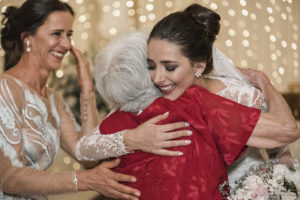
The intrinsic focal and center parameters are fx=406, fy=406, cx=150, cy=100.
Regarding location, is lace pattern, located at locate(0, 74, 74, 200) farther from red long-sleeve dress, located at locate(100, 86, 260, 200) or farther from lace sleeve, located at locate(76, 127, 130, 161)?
red long-sleeve dress, located at locate(100, 86, 260, 200)


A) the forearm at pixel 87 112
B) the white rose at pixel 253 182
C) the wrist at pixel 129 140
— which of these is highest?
the wrist at pixel 129 140

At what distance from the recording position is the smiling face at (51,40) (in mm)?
1961

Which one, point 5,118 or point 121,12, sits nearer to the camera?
point 5,118

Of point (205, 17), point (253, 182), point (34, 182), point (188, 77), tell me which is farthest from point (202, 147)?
point (34, 182)

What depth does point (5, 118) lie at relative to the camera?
1.78 meters

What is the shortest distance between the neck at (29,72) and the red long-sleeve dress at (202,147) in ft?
2.54

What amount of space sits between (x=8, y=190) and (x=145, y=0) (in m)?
1.50

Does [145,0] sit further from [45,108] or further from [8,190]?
[8,190]

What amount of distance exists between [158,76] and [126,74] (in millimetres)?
132

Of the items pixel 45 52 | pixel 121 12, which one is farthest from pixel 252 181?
pixel 121 12

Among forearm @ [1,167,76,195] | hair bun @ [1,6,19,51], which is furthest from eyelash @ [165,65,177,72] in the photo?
hair bun @ [1,6,19,51]

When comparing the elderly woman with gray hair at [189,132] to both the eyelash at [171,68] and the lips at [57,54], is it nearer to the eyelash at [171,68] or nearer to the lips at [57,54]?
the eyelash at [171,68]

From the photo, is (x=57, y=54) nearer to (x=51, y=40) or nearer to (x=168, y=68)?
(x=51, y=40)

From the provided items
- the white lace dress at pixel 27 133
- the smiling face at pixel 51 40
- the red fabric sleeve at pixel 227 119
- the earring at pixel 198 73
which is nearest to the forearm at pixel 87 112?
the white lace dress at pixel 27 133
